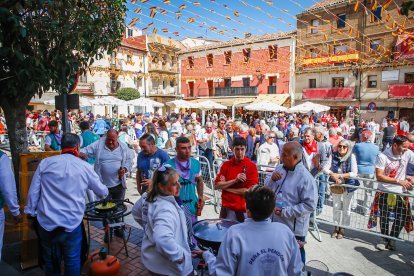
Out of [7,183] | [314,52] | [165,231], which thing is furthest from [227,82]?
[165,231]

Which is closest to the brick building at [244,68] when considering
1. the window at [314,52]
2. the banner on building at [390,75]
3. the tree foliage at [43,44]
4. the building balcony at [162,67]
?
the window at [314,52]

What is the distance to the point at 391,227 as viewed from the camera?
4.65m

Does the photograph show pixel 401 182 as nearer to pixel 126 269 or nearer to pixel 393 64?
pixel 126 269

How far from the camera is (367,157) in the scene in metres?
6.03

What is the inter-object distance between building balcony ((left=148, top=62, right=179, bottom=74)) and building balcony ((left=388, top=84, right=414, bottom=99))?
26673 mm

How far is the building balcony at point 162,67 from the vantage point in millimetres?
42675

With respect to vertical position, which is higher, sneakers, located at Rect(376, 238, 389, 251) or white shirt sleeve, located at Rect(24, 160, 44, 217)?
white shirt sleeve, located at Rect(24, 160, 44, 217)

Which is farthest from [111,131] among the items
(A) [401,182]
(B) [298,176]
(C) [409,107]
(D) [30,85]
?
(C) [409,107]

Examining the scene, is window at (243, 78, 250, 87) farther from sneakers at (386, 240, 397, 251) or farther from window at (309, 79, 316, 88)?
sneakers at (386, 240, 397, 251)

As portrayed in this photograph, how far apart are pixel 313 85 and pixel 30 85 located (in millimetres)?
29525

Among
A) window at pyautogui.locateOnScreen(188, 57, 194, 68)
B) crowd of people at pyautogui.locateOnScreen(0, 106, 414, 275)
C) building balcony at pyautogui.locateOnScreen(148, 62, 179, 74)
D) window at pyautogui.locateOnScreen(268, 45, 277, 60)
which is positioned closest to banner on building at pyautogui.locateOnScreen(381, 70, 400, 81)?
window at pyautogui.locateOnScreen(268, 45, 277, 60)

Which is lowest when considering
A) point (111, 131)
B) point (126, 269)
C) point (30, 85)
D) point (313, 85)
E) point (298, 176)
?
point (126, 269)

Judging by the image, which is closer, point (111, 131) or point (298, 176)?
point (298, 176)

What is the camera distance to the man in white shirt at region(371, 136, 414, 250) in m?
4.57
